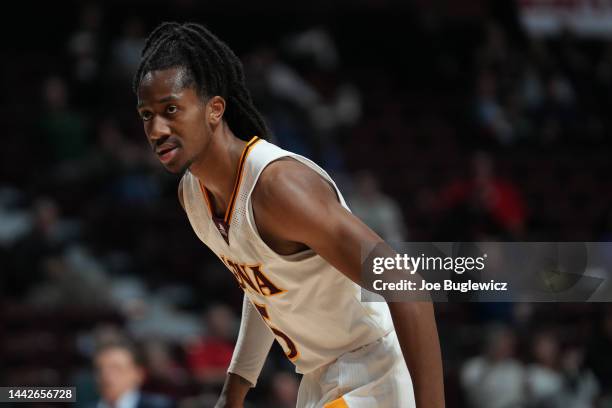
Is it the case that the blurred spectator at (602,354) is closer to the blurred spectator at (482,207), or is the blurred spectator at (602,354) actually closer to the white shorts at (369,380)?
the blurred spectator at (482,207)

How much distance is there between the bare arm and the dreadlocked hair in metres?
0.33

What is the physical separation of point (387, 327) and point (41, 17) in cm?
813

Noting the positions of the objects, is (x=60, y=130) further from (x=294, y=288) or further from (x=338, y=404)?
(x=338, y=404)

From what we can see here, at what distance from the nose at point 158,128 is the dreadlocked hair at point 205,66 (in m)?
0.13

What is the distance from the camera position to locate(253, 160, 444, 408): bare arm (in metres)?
2.45

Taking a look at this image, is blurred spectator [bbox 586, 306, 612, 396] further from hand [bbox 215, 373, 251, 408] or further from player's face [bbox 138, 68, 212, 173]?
player's face [bbox 138, 68, 212, 173]

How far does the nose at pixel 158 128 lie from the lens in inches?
106

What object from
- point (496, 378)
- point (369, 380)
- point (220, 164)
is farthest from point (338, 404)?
point (496, 378)

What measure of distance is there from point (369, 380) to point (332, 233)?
0.52 metres

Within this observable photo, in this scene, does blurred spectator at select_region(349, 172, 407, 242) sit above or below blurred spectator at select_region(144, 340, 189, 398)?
above

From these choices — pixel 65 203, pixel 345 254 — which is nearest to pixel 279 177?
pixel 345 254

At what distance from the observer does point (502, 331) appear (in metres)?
6.95
